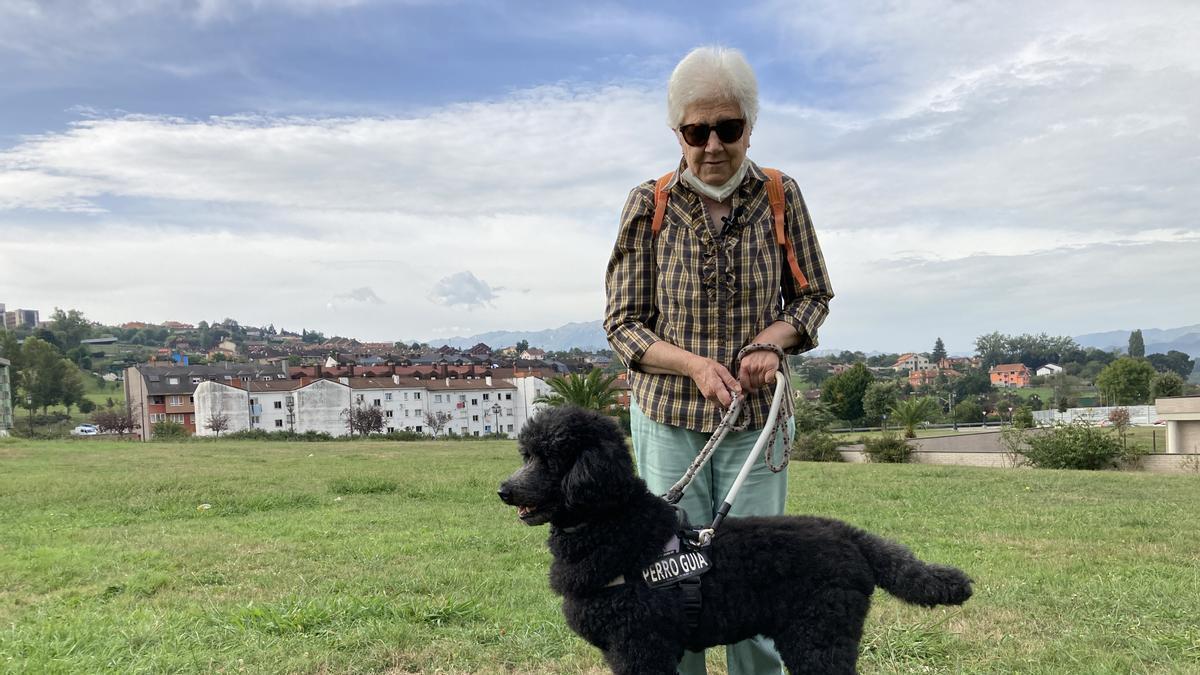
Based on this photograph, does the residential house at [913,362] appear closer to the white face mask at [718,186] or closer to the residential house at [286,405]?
the residential house at [286,405]

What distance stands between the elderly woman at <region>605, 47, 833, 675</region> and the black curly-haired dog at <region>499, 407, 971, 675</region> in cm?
37

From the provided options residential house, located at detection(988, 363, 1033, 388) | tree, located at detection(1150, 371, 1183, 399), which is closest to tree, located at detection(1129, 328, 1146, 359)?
residential house, located at detection(988, 363, 1033, 388)

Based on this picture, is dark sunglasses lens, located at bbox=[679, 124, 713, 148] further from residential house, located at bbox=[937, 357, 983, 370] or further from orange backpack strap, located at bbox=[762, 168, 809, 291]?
residential house, located at bbox=[937, 357, 983, 370]

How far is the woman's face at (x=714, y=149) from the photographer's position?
270 cm

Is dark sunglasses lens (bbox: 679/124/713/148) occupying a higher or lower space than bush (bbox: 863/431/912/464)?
higher

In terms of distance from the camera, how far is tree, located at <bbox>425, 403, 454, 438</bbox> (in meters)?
78.0

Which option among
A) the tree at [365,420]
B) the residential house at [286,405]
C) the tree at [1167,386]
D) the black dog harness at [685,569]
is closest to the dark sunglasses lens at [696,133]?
the black dog harness at [685,569]

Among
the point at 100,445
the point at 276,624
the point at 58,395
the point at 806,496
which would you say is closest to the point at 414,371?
the point at 58,395

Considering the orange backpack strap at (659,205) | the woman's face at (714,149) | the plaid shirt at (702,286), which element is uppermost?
the woman's face at (714,149)

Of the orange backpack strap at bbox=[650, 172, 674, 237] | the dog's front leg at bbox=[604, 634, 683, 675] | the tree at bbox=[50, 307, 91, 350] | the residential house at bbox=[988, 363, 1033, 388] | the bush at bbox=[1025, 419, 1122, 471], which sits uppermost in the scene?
the tree at bbox=[50, 307, 91, 350]

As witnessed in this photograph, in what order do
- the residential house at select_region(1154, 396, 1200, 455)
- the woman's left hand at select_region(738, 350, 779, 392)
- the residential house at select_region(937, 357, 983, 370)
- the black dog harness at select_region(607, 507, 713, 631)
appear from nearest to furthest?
the black dog harness at select_region(607, 507, 713, 631), the woman's left hand at select_region(738, 350, 779, 392), the residential house at select_region(1154, 396, 1200, 455), the residential house at select_region(937, 357, 983, 370)

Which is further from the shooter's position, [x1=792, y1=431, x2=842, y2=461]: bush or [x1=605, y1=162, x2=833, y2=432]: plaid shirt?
[x1=792, y1=431, x2=842, y2=461]: bush

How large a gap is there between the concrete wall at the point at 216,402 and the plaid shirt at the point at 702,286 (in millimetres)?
79013

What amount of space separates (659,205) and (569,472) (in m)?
1.06
